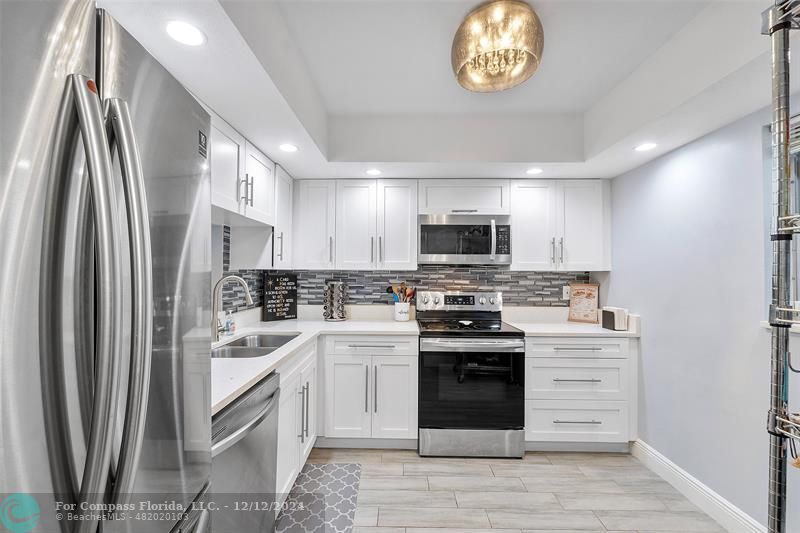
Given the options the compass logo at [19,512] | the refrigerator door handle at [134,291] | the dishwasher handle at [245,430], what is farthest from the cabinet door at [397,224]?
the compass logo at [19,512]

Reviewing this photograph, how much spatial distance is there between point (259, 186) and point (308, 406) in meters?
1.52

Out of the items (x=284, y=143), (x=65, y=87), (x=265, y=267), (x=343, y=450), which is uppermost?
(x=284, y=143)

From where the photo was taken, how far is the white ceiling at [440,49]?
1.63 meters

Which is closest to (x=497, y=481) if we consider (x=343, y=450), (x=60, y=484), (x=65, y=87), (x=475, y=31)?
(x=343, y=450)

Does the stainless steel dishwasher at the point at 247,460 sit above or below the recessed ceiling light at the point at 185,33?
below

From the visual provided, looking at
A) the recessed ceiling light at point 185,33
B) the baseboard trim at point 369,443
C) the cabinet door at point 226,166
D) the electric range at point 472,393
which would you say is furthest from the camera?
the baseboard trim at point 369,443

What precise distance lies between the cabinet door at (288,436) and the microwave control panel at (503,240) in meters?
1.91

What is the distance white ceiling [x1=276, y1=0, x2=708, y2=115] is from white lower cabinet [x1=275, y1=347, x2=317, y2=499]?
5.66 ft

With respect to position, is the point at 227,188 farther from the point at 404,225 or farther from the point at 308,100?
the point at 404,225

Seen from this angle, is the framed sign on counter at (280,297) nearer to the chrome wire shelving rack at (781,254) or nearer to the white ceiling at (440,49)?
the white ceiling at (440,49)

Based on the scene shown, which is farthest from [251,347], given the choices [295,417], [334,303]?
[334,303]

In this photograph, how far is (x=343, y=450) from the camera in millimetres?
2787

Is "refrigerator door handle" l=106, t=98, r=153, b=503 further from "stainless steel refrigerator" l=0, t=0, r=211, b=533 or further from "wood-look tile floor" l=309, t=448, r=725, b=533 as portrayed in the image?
"wood-look tile floor" l=309, t=448, r=725, b=533

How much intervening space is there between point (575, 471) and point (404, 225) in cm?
222
